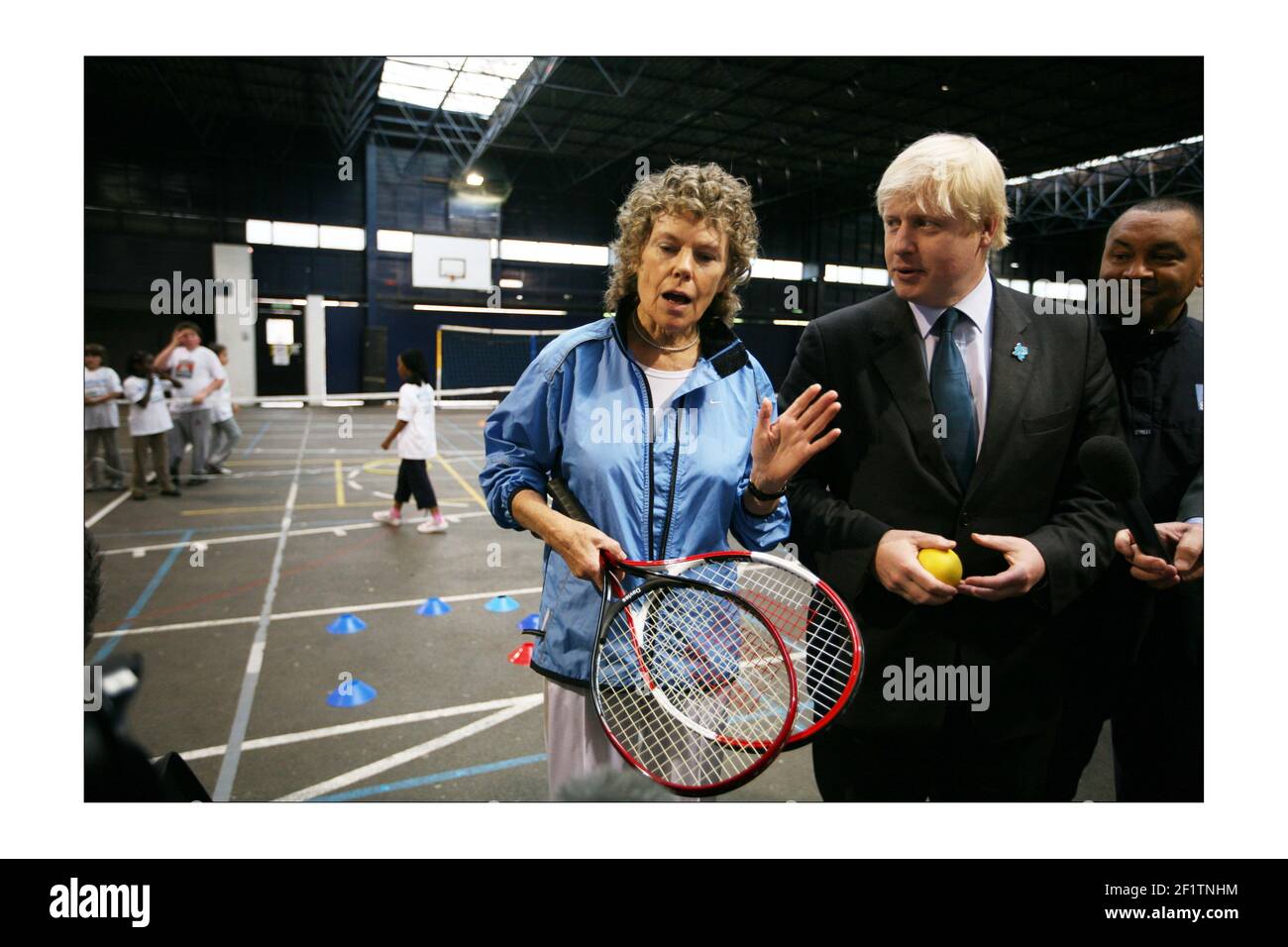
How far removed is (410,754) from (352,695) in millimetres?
706

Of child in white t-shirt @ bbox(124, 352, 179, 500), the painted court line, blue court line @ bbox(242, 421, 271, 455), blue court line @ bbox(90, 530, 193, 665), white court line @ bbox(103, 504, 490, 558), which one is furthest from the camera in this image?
blue court line @ bbox(242, 421, 271, 455)

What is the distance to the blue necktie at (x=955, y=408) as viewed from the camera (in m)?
2.12

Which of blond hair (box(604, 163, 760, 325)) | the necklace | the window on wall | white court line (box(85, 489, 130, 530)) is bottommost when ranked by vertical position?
white court line (box(85, 489, 130, 530))

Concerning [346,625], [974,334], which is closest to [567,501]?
[974,334]

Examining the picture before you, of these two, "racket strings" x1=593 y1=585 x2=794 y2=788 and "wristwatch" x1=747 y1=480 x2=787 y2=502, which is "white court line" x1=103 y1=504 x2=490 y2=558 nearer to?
"racket strings" x1=593 y1=585 x2=794 y2=788

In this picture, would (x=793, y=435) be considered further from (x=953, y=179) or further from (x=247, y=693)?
(x=247, y=693)

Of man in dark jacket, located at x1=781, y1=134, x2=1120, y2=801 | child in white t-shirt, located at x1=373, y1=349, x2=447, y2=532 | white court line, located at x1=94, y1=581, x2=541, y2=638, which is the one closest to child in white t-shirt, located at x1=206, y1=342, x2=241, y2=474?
child in white t-shirt, located at x1=373, y1=349, x2=447, y2=532

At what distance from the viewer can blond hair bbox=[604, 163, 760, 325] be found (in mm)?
1963

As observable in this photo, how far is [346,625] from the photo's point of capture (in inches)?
201

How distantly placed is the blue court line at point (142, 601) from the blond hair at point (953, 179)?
14.3 feet

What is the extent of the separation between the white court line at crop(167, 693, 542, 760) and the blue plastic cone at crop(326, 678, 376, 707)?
0.67 ft

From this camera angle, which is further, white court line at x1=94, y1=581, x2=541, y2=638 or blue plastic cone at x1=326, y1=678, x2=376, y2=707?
white court line at x1=94, y1=581, x2=541, y2=638
